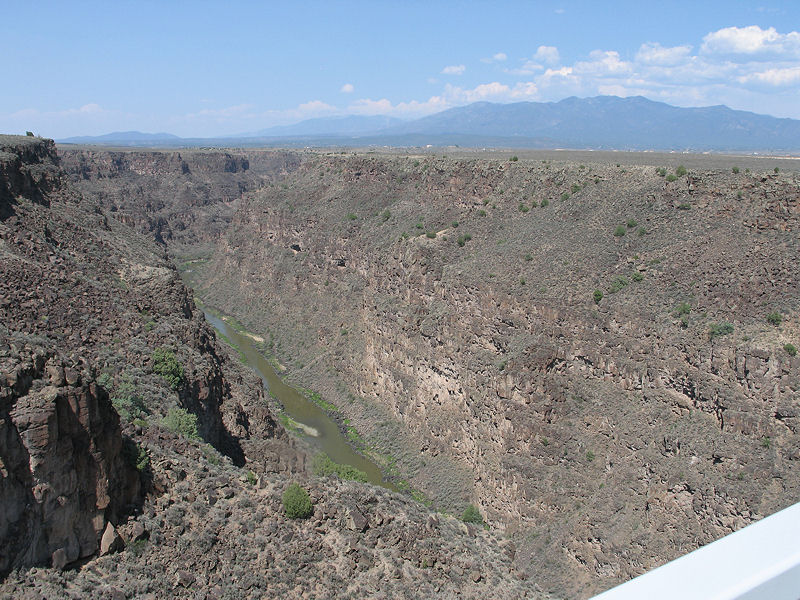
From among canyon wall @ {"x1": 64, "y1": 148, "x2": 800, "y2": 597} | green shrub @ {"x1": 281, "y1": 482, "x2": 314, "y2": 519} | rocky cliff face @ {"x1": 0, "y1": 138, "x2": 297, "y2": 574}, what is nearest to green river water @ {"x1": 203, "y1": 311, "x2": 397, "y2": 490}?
canyon wall @ {"x1": 64, "y1": 148, "x2": 800, "y2": 597}

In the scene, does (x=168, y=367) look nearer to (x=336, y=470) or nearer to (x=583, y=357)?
(x=336, y=470)

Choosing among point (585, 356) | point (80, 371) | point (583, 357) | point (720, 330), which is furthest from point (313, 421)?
point (80, 371)

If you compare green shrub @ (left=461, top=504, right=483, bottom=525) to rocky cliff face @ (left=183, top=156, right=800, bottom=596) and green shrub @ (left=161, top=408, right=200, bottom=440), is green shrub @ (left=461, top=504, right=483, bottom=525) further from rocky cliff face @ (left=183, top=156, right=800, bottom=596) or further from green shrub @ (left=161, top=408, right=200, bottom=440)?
green shrub @ (left=161, top=408, right=200, bottom=440)

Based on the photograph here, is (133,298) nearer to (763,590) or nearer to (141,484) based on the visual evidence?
(141,484)

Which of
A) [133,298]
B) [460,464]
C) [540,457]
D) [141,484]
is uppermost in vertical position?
[133,298]

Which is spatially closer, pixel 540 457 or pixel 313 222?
pixel 540 457

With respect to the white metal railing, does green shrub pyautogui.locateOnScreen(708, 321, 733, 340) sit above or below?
below

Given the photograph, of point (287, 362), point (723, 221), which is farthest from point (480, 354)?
point (287, 362)
